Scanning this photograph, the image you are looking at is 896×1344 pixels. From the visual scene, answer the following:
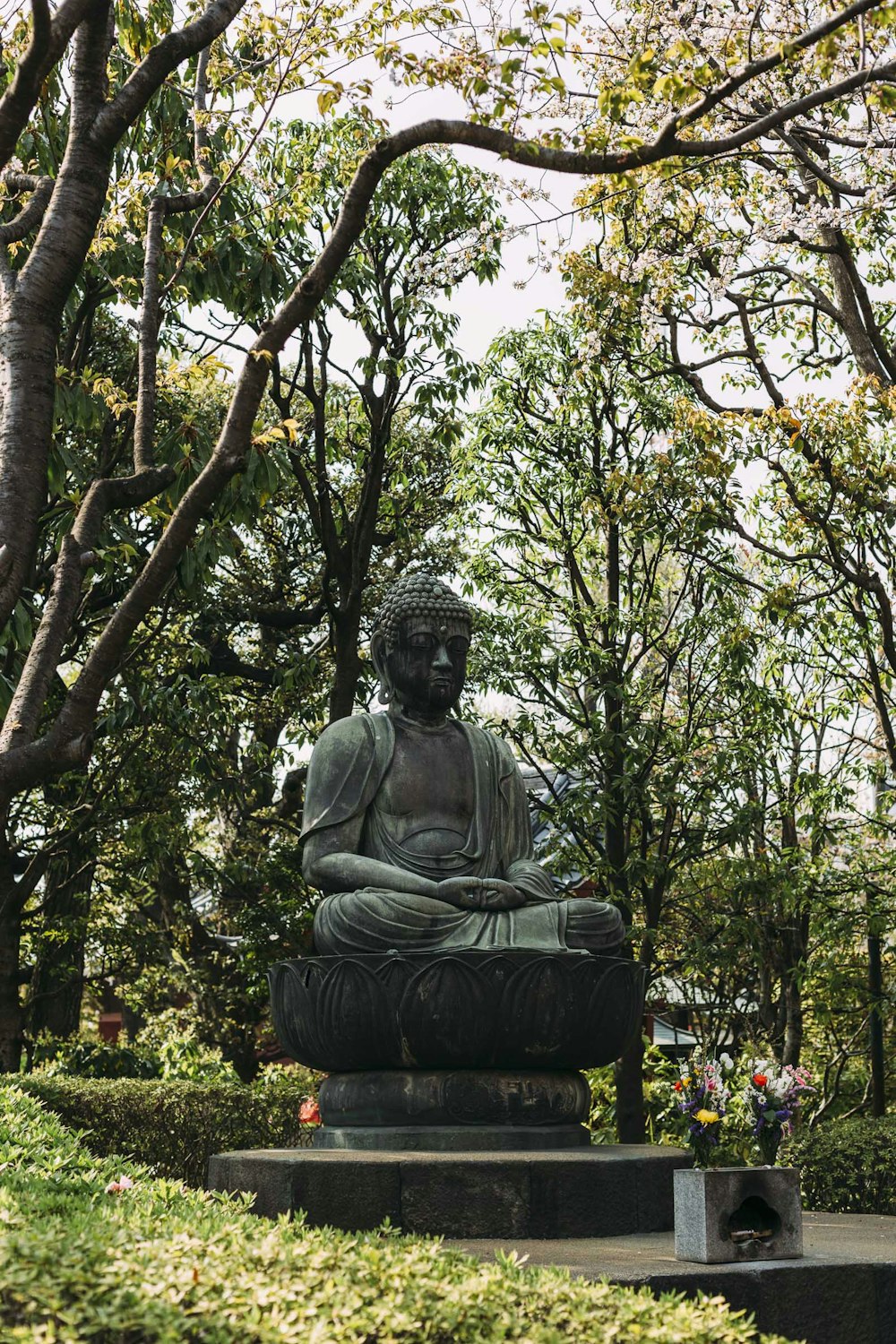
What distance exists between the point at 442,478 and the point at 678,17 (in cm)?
628

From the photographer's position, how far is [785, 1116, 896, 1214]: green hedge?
292 inches

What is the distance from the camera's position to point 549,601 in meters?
11.2

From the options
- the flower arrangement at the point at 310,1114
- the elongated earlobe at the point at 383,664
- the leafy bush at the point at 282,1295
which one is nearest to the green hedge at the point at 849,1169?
the elongated earlobe at the point at 383,664

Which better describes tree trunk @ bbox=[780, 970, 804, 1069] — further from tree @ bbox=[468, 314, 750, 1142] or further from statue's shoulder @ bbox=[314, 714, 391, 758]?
statue's shoulder @ bbox=[314, 714, 391, 758]

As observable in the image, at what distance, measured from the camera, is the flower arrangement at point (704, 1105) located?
501cm

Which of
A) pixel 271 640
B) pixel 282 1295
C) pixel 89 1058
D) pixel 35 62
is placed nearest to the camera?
pixel 282 1295

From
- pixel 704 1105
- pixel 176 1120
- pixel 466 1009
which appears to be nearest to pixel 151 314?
pixel 466 1009

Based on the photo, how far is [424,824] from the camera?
6.83 m

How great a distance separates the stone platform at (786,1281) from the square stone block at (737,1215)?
0.16 feet

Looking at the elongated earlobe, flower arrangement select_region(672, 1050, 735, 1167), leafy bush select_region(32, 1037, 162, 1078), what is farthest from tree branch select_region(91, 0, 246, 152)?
leafy bush select_region(32, 1037, 162, 1078)

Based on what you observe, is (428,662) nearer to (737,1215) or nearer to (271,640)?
(737,1215)

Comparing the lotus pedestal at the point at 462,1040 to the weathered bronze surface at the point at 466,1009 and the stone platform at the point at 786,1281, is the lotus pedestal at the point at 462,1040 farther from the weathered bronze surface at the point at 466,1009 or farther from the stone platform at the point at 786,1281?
the stone platform at the point at 786,1281

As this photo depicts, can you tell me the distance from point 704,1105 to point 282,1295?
2512mm

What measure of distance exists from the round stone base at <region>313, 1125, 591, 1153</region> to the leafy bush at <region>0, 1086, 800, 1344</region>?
6.71 feet
